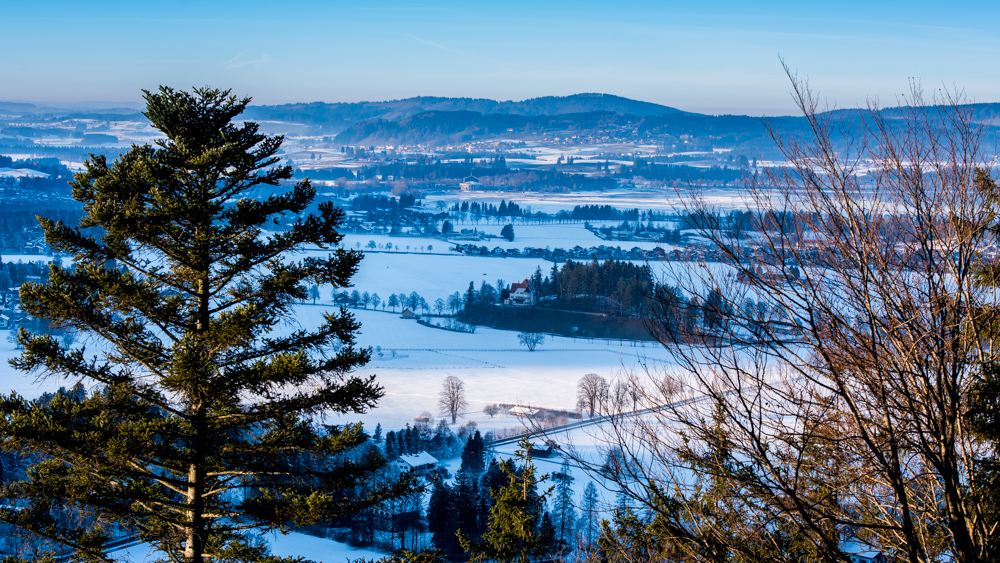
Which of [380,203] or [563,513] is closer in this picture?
[563,513]

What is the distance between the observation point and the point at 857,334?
9.55 feet

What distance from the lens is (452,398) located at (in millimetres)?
26672

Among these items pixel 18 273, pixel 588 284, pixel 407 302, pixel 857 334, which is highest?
pixel 857 334

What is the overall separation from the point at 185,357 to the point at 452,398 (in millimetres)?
23070

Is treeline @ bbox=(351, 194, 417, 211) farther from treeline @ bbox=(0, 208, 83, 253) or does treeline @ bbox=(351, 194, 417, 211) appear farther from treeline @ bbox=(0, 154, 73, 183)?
treeline @ bbox=(0, 154, 73, 183)

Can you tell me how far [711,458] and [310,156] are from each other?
178503 mm

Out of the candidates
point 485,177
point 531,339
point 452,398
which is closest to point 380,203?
point 485,177

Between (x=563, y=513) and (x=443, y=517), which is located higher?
(x=563, y=513)

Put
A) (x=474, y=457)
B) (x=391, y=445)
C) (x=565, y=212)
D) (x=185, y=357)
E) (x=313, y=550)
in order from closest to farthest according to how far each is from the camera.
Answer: (x=185, y=357) < (x=313, y=550) < (x=474, y=457) < (x=391, y=445) < (x=565, y=212)

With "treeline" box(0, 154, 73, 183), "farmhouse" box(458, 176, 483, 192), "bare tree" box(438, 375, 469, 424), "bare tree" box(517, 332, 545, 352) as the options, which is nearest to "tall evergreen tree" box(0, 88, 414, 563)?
"bare tree" box(438, 375, 469, 424)

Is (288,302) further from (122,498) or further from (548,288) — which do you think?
(548,288)

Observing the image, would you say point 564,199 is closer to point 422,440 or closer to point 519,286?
point 519,286

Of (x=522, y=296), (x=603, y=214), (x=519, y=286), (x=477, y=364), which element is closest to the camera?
(x=477, y=364)

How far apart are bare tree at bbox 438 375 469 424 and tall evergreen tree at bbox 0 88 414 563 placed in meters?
20.7
